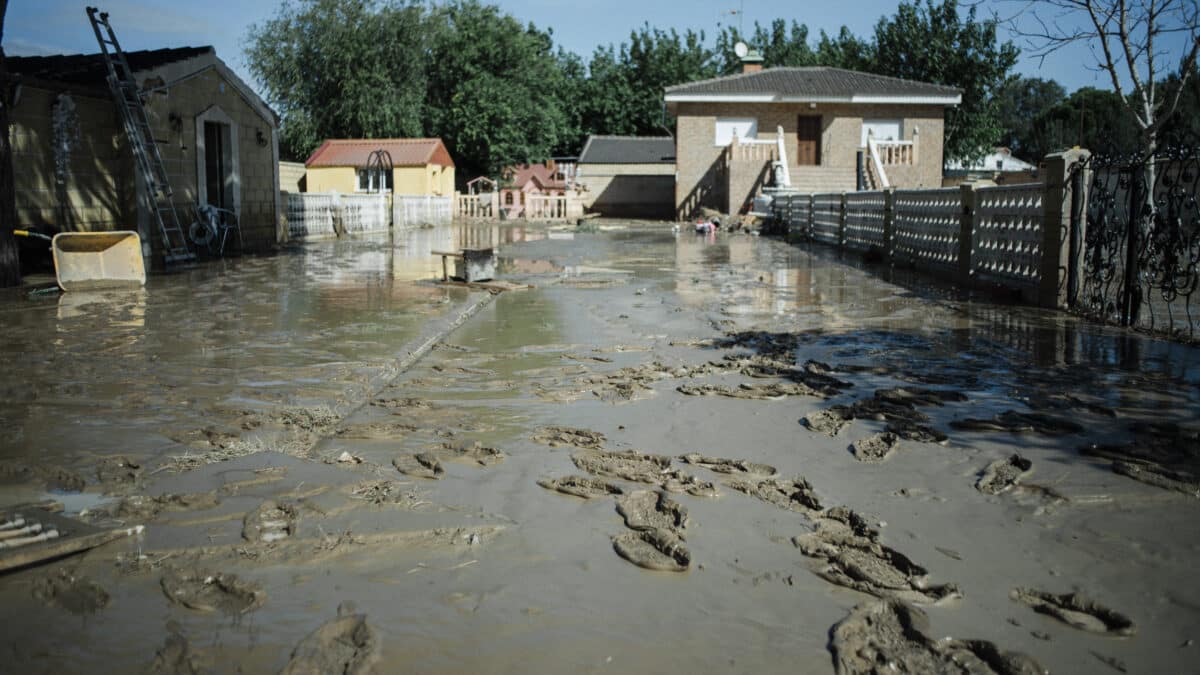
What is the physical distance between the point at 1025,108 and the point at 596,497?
114 m

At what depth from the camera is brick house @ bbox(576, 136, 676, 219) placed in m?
51.0

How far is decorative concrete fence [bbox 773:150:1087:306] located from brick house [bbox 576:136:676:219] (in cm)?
2910

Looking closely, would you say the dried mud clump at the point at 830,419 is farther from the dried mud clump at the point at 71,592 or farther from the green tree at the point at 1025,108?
→ the green tree at the point at 1025,108

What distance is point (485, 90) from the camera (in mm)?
48094

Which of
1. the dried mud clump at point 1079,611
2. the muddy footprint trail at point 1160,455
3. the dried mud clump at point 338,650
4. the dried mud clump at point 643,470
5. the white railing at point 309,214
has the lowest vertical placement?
the dried mud clump at point 338,650

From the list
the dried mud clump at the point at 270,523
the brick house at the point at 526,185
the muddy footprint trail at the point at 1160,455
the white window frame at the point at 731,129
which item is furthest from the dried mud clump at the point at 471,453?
the brick house at the point at 526,185

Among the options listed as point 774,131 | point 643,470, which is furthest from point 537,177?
point 643,470

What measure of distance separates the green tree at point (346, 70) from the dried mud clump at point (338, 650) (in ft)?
155

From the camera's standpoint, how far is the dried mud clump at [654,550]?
3.48 metres

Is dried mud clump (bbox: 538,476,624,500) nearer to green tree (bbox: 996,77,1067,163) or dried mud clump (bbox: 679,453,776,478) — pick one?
dried mud clump (bbox: 679,453,776,478)

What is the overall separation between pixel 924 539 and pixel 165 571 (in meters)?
2.84

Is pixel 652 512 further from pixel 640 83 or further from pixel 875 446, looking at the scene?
pixel 640 83

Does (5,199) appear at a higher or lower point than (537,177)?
lower

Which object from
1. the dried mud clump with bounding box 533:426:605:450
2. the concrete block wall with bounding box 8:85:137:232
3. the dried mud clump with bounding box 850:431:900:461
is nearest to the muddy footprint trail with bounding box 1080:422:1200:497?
the dried mud clump with bounding box 850:431:900:461
